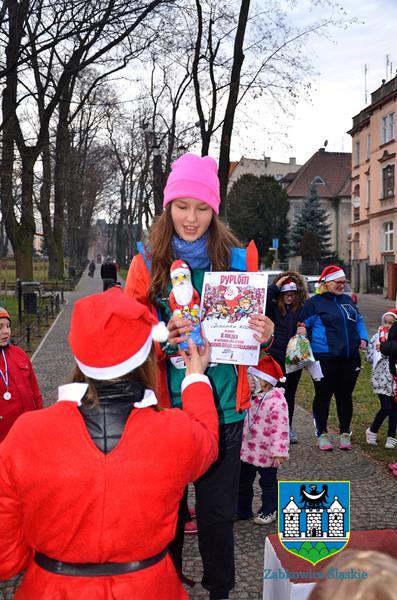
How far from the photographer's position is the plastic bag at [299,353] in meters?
6.20

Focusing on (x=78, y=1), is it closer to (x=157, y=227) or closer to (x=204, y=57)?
(x=157, y=227)

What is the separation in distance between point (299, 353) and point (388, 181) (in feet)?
117

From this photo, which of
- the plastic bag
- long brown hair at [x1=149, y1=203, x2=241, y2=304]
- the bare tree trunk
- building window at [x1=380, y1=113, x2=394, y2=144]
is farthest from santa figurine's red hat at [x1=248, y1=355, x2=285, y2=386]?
building window at [x1=380, y1=113, x2=394, y2=144]

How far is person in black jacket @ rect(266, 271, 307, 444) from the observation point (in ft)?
22.5

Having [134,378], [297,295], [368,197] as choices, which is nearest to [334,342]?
[297,295]

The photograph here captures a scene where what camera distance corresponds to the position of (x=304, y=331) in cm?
644

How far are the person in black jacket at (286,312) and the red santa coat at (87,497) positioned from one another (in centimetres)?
499

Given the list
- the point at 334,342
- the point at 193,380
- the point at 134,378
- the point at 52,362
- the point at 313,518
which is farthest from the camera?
the point at 52,362

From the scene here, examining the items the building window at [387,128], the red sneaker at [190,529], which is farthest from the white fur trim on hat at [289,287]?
the building window at [387,128]

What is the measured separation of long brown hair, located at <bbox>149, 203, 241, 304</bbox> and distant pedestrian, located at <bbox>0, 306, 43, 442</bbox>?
232 centimetres

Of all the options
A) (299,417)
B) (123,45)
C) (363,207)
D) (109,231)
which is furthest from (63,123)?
(109,231)

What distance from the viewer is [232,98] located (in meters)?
17.9

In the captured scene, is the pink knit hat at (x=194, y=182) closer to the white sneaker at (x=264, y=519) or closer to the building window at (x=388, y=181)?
the white sneaker at (x=264, y=519)

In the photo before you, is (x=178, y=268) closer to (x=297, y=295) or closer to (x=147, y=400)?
(x=147, y=400)
